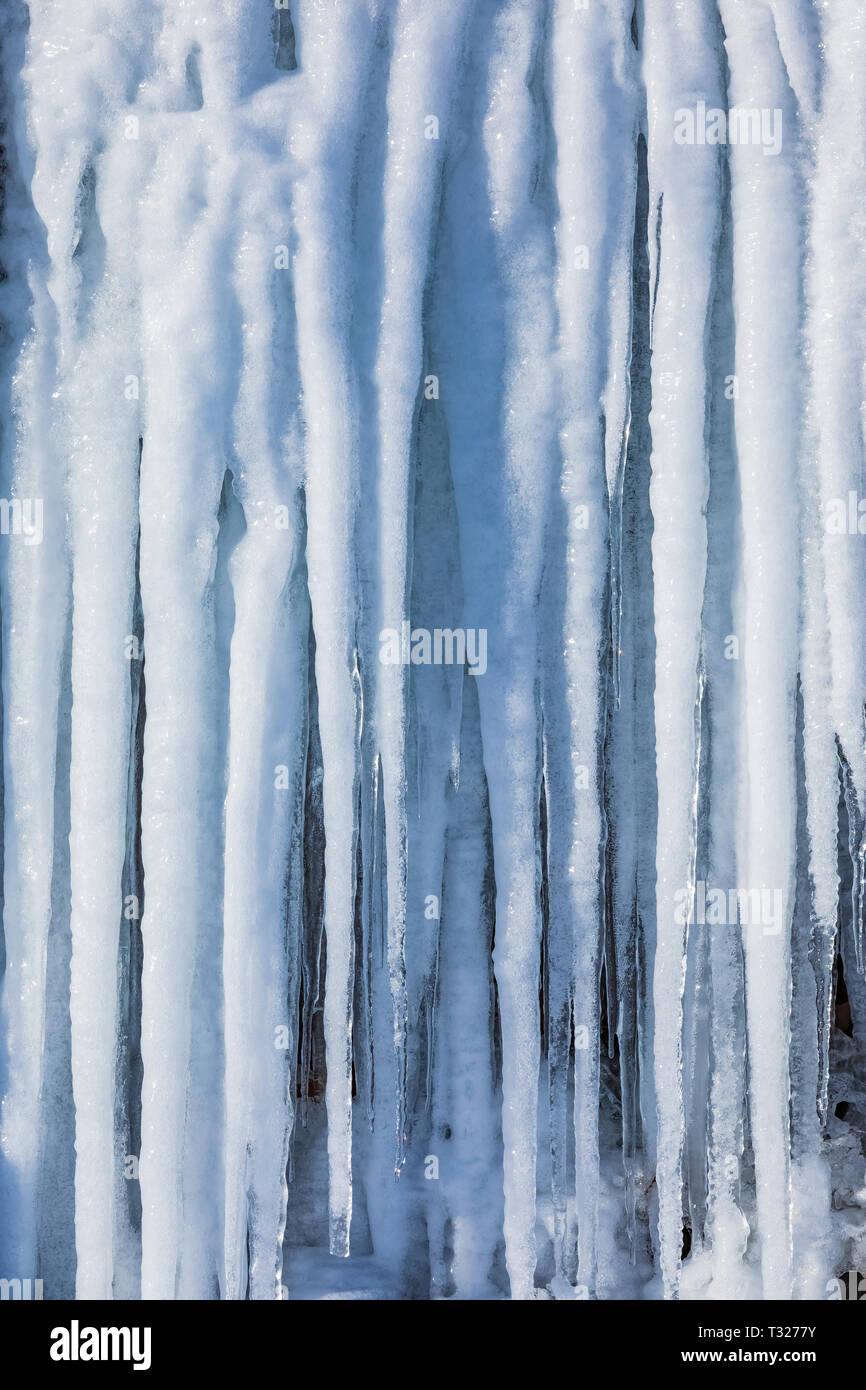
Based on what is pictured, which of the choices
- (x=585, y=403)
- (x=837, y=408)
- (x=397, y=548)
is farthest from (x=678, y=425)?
(x=397, y=548)

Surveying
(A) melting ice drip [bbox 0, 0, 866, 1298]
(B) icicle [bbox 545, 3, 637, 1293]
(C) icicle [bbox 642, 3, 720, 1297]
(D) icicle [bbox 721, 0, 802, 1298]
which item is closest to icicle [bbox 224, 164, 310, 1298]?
(A) melting ice drip [bbox 0, 0, 866, 1298]

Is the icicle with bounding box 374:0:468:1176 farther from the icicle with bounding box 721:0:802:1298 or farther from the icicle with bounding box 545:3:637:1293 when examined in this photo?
the icicle with bounding box 721:0:802:1298

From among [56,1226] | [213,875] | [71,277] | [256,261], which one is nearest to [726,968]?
[213,875]

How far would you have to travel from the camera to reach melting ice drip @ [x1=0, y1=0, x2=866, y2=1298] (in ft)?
6.00

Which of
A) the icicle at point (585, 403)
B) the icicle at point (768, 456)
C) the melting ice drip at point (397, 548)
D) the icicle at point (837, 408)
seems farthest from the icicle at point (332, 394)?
the icicle at point (837, 408)

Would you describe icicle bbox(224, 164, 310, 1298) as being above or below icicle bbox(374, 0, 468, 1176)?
below

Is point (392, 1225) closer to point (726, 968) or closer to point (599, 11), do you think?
point (726, 968)

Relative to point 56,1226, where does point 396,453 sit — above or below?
above

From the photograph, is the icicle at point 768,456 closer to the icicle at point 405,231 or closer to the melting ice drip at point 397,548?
the melting ice drip at point 397,548

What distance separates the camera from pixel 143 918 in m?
1.87

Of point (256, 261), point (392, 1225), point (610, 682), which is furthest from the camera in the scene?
point (392, 1225)

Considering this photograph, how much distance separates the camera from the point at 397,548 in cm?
183

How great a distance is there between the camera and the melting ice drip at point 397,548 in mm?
1828
